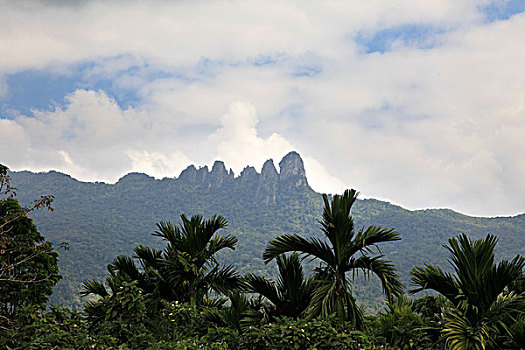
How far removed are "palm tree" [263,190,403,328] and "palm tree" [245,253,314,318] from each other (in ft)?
1.34

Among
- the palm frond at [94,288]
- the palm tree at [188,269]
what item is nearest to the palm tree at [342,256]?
the palm tree at [188,269]

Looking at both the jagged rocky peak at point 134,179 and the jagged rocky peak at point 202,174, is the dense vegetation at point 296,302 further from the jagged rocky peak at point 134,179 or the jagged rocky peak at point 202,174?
the jagged rocky peak at point 134,179

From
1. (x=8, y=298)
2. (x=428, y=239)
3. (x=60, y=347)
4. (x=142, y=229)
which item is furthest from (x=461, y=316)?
(x=142, y=229)

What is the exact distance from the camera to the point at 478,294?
508cm

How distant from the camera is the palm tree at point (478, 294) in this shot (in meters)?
4.82

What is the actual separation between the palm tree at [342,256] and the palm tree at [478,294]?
73 cm

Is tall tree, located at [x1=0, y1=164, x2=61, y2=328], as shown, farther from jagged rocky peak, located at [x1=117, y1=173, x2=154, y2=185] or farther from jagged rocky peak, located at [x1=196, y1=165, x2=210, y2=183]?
jagged rocky peak, located at [x1=117, y1=173, x2=154, y2=185]

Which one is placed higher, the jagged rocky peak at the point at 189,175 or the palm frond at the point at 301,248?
the jagged rocky peak at the point at 189,175

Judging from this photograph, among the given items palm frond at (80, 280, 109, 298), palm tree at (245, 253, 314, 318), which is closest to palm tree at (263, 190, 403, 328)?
palm tree at (245, 253, 314, 318)

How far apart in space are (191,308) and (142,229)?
11971cm

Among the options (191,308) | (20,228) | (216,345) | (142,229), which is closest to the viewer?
(216,345)

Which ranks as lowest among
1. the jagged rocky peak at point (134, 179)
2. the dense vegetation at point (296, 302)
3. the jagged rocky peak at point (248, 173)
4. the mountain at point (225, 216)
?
the dense vegetation at point (296, 302)

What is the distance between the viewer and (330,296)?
593cm

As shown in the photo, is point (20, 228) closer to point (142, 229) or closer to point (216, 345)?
point (216, 345)
